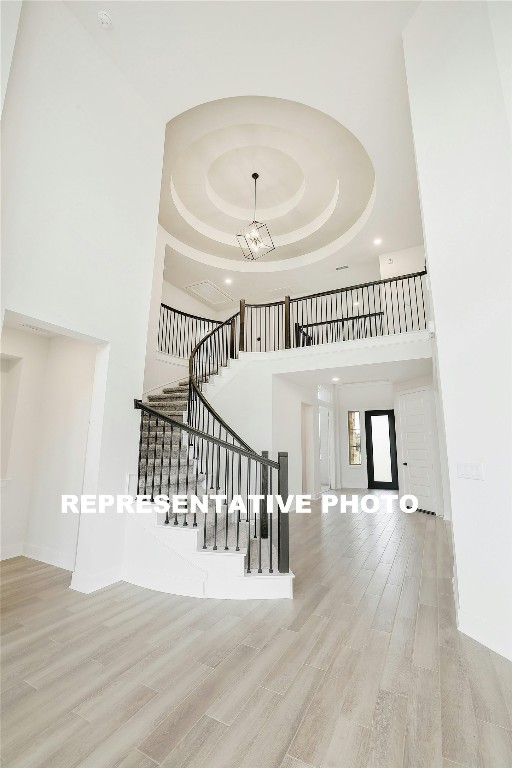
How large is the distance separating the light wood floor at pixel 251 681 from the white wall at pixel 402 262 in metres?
7.02

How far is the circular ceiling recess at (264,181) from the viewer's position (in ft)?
18.0

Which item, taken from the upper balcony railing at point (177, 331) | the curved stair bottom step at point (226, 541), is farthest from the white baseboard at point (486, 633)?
the upper balcony railing at point (177, 331)

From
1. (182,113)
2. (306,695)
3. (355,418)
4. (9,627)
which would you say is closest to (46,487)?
(9,627)

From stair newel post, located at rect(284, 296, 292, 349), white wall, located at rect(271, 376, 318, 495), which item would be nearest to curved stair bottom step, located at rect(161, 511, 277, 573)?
white wall, located at rect(271, 376, 318, 495)

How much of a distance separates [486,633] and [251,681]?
1705 mm

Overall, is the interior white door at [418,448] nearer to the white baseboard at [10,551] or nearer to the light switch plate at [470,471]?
the light switch plate at [470,471]

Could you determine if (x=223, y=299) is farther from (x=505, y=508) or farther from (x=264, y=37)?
(x=505, y=508)

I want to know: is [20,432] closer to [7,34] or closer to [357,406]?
[7,34]

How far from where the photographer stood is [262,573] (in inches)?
124

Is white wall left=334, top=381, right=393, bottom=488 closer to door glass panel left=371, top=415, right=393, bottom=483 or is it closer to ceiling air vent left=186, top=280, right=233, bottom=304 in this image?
door glass panel left=371, top=415, right=393, bottom=483

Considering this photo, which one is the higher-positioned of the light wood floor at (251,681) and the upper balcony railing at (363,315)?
the upper balcony railing at (363,315)

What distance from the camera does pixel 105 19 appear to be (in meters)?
3.67

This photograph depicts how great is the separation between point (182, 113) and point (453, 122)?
4042 mm

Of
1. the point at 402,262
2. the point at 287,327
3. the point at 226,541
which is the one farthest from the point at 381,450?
the point at 226,541
